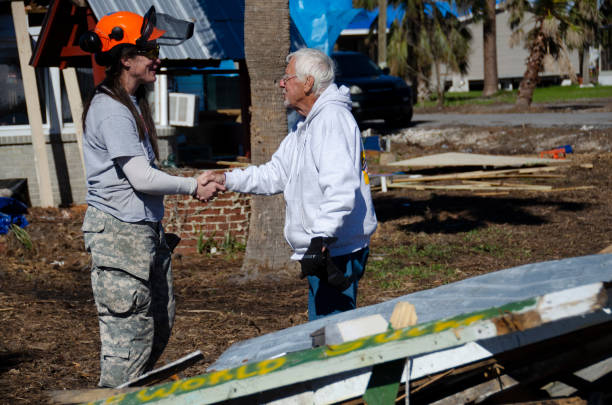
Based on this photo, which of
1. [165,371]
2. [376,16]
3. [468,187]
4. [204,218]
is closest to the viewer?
[165,371]

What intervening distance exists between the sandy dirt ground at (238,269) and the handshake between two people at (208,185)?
1.42 meters

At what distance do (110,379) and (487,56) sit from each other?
3977 cm

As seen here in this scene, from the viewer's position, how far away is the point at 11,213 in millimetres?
10203

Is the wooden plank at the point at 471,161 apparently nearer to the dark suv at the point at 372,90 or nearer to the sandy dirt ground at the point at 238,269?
the sandy dirt ground at the point at 238,269

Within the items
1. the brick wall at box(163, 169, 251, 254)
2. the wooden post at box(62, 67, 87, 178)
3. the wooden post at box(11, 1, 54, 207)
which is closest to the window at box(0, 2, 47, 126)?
the wooden post at box(11, 1, 54, 207)

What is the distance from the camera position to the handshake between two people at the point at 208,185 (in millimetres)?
4164

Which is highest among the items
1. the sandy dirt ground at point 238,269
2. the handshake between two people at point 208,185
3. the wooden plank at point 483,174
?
the handshake between two people at point 208,185

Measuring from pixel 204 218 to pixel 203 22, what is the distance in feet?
10.3

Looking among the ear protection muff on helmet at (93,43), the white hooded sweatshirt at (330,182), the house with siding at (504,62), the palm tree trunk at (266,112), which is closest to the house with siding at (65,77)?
the palm tree trunk at (266,112)

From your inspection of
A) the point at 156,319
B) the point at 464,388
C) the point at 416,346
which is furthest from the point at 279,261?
the point at 416,346

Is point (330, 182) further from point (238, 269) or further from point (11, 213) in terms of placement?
point (11, 213)

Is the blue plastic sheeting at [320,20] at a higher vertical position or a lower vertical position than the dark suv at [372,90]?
higher

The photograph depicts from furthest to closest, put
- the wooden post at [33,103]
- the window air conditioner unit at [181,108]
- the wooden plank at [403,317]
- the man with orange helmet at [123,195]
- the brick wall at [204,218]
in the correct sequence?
the window air conditioner unit at [181,108] → the wooden post at [33,103] → the brick wall at [204,218] → the man with orange helmet at [123,195] → the wooden plank at [403,317]

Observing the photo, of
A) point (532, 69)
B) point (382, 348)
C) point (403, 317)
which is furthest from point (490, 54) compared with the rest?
point (382, 348)
